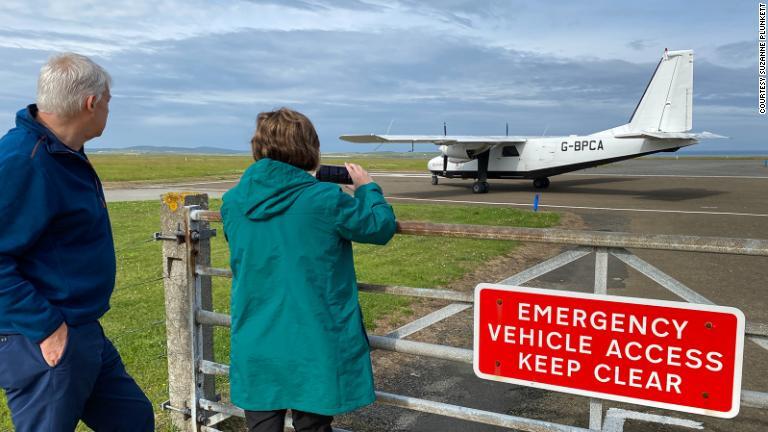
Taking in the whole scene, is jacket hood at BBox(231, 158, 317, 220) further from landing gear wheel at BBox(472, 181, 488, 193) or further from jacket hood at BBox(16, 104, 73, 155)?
landing gear wheel at BBox(472, 181, 488, 193)

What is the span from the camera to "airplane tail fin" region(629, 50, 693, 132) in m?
24.4

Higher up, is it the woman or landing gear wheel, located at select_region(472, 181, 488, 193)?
the woman

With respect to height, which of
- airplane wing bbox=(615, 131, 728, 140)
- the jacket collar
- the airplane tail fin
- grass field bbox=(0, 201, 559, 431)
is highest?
the airplane tail fin

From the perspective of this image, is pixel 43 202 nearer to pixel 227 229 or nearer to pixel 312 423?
pixel 227 229

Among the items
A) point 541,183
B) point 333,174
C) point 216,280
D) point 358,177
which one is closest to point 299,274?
point 358,177

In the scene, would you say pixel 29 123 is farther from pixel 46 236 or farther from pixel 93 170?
pixel 46 236

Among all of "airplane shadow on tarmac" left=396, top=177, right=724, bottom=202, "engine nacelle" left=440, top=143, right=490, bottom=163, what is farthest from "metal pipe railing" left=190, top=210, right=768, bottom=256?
"engine nacelle" left=440, top=143, right=490, bottom=163

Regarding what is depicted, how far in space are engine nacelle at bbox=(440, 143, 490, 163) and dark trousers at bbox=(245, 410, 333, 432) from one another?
25433 mm

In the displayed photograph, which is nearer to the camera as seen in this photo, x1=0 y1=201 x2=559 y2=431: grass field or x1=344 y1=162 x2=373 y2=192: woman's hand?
x1=344 y1=162 x2=373 y2=192: woman's hand

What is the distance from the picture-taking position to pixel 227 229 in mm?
2504

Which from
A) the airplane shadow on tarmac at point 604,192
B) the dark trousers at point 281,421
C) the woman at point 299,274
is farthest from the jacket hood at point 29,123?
the airplane shadow on tarmac at point 604,192

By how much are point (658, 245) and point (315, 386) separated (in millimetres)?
1592

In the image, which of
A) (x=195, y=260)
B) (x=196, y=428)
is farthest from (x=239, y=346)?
(x=196, y=428)

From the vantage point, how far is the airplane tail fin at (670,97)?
80.1 feet
